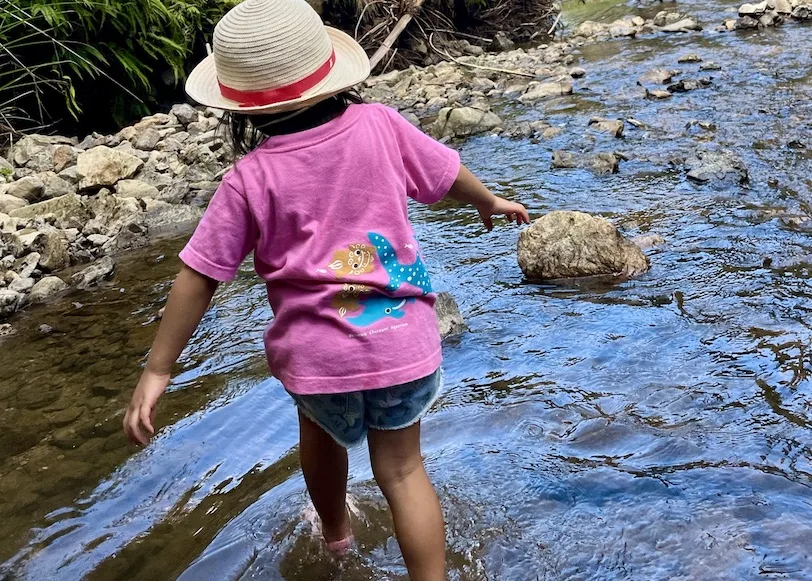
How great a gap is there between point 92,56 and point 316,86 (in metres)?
7.68

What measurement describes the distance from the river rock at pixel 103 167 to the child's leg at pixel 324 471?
5166 millimetres

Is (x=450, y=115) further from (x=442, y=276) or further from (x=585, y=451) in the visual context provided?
(x=585, y=451)

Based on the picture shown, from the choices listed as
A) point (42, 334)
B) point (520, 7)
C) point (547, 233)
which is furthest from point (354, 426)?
point (520, 7)

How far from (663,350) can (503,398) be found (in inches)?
24.9

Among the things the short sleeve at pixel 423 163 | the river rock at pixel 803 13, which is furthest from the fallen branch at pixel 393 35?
the short sleeve at pixel 423 163

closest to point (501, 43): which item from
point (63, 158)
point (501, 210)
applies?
point (63, 158)

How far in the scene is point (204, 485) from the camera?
2.51m

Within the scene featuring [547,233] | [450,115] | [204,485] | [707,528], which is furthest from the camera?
[450,115]

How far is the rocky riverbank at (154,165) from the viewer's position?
5039 mm

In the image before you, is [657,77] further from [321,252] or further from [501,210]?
[321,252]

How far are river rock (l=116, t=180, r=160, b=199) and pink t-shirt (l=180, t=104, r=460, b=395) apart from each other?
16.5ft

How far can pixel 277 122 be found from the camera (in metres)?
1.71

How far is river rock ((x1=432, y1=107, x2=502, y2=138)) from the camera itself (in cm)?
762

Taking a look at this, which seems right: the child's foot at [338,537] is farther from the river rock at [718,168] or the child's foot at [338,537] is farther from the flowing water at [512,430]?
the river rock at [718,168]
